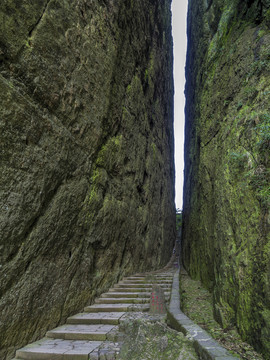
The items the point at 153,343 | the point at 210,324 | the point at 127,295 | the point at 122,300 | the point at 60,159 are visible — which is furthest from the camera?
the point at 127,295

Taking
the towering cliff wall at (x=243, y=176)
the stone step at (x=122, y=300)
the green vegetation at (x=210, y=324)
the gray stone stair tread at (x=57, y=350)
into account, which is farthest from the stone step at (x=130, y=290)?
the gray stone stair tread at (x=57, y=350)

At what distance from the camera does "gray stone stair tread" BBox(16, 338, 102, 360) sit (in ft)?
10.7

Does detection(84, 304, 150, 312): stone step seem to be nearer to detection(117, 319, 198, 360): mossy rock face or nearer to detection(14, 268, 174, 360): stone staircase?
detection(14, 268, 174, 360): stone staircase

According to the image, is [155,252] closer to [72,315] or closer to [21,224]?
[72,315]

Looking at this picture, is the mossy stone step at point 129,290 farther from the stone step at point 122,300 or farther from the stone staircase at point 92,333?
the stone step at point 122,300

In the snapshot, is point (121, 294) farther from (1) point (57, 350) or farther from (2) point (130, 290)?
(1) point (57, 350)

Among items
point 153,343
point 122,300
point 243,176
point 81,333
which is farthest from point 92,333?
point 243,176

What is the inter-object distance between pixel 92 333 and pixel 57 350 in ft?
2.34

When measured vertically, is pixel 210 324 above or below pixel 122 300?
below

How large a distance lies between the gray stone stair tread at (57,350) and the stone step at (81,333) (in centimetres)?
13

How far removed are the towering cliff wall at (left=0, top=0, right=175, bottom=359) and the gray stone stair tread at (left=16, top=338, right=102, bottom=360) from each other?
0.64ft

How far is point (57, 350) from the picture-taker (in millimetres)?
3398

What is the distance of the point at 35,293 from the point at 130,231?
561 cm

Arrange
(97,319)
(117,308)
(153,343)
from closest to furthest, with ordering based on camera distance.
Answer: (153,343)
(97,319)
(117,308)
